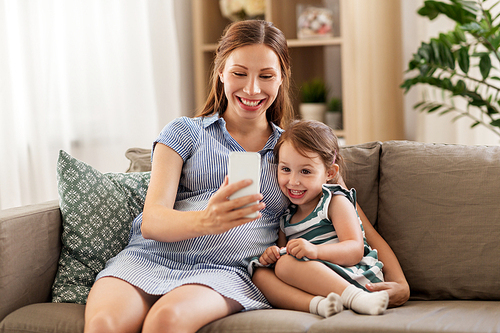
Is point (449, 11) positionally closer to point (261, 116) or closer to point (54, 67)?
point (261, 116)

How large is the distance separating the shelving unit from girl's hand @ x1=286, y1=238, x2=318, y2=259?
4.80 ft

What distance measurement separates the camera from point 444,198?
1447 mm

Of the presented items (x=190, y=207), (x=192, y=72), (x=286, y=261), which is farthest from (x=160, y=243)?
(x=192, y=72)

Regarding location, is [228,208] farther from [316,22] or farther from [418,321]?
[316,22]

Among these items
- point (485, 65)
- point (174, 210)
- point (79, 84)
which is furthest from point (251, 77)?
point (485, 65)

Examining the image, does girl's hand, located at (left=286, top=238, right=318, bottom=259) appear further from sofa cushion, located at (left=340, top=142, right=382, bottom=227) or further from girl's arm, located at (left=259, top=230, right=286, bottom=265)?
sofa cushion, located at (left=340, top=142, right=382, bottom=227)

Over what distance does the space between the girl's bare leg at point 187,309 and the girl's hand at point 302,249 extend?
→ 0.19 meters

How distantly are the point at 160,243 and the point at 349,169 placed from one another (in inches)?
25.0

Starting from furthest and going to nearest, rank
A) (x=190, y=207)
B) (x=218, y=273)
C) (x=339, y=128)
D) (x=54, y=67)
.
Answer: (x=339, y=128) < (x=54, y=67) < (x=190, y=207) < (x=218, y=273)

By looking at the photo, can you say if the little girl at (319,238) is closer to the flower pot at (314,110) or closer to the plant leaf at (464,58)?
the plant leaf at (464,58)

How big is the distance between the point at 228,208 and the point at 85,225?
0.53 metres

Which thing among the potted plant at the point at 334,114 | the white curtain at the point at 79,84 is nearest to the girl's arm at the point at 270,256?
the white curtain at the point at 79,84

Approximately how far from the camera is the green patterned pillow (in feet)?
4.48

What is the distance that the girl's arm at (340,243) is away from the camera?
124 centimetres
